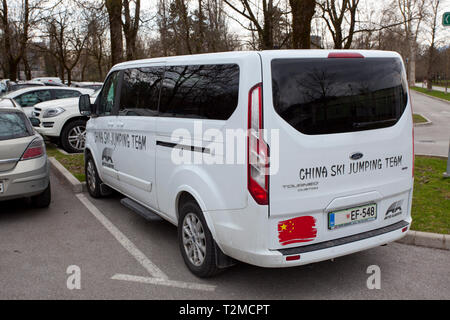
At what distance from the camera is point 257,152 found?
319cm

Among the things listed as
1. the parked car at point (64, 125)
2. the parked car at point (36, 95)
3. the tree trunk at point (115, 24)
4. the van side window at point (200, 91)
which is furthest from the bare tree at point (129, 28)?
the van side window at point (200, 91)

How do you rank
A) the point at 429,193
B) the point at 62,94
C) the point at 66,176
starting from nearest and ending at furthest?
the point at 429,193 → the point at 66,176 → the point at 62,94

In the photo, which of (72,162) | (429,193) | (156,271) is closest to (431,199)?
(429,193)

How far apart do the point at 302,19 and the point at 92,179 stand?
5.48 metres

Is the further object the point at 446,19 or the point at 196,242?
the point at 446,19

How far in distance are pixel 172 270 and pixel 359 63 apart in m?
2.54

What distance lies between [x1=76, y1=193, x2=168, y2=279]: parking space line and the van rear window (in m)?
1.99

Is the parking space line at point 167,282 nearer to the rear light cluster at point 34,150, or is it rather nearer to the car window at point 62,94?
the rear light cluster at point 34,150

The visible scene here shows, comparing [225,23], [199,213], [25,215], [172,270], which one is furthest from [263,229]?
[225,23]

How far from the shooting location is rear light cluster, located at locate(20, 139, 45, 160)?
5.89 m

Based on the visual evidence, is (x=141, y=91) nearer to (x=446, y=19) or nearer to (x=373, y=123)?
(x=373, y=123)

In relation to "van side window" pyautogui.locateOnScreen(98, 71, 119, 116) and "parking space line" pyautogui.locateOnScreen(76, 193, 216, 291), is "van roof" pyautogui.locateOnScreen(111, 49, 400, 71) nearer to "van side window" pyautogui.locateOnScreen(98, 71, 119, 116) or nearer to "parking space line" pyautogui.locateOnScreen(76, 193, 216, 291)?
"van side window" pyautogui.locateOnScreen(98, 71, 119, 116)

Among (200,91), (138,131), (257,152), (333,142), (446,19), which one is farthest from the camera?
(446,19)
